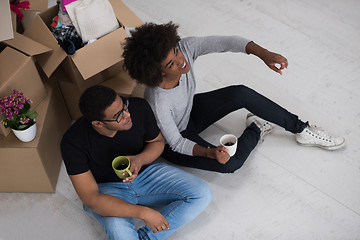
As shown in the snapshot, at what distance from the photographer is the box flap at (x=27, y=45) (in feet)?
6.26

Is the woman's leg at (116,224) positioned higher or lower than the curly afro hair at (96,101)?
lower

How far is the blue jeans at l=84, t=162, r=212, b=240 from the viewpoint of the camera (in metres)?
1.92

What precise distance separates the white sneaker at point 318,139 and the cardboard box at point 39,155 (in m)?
1.25

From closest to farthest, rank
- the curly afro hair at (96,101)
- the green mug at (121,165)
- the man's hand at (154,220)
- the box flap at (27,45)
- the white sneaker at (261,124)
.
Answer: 1. the curly afro hair at (96,101)
2. the green mug at (121,165)
3. the man's hand at (154,220)
4. the box flap at (27,45)
5. the white sneaker at (261,124)

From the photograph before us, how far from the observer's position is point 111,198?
1.81 metres

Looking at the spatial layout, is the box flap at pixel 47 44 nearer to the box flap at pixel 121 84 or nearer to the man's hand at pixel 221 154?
the box flap at pixel 121 84

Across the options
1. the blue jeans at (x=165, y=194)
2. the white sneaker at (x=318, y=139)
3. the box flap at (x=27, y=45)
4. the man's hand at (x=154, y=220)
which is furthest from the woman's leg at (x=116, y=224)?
the white sneaker at (x=318, y=139)

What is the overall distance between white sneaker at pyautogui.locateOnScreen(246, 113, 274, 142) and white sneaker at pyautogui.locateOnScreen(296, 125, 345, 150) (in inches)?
6.1

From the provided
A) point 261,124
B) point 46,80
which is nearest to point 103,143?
point 46,80

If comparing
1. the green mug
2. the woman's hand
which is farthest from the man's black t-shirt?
the woman's hand

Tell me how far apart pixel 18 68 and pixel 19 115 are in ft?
0.67

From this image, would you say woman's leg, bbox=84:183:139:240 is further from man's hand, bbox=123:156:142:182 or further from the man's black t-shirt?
man's hand, bbox=123:156:142:182

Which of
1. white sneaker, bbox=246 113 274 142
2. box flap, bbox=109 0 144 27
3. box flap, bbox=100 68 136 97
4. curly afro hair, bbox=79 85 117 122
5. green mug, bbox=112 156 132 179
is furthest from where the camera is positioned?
white sneaker, bbox=246 113 274 142

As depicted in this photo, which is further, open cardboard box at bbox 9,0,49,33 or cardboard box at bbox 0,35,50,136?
open cardboard box at bbox 9,0,49,33
